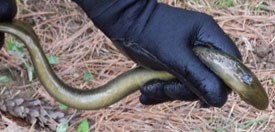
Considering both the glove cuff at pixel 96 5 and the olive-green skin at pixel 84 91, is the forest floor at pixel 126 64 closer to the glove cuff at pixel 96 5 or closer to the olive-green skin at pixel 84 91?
the olive-green skin at pixel 84 91

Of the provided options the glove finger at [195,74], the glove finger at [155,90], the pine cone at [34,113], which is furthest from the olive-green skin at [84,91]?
the pine cone at [34,113]

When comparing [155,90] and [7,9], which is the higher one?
[7,9]

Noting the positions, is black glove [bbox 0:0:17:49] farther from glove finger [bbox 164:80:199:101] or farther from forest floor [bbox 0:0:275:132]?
glove finger [bbox 164:80:199:101]

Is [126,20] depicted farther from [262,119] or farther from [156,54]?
[262,119]

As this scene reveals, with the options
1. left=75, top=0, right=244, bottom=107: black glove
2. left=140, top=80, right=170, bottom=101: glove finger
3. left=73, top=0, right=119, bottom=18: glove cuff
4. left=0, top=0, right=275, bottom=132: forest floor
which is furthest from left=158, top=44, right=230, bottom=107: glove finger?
left=0, top=0, right=275, bottom=132: forest floor

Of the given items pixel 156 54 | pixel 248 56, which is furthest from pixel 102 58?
pixel 156 54

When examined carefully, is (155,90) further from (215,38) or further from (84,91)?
(84,91)

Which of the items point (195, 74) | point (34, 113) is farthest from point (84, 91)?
point (195, 74)
